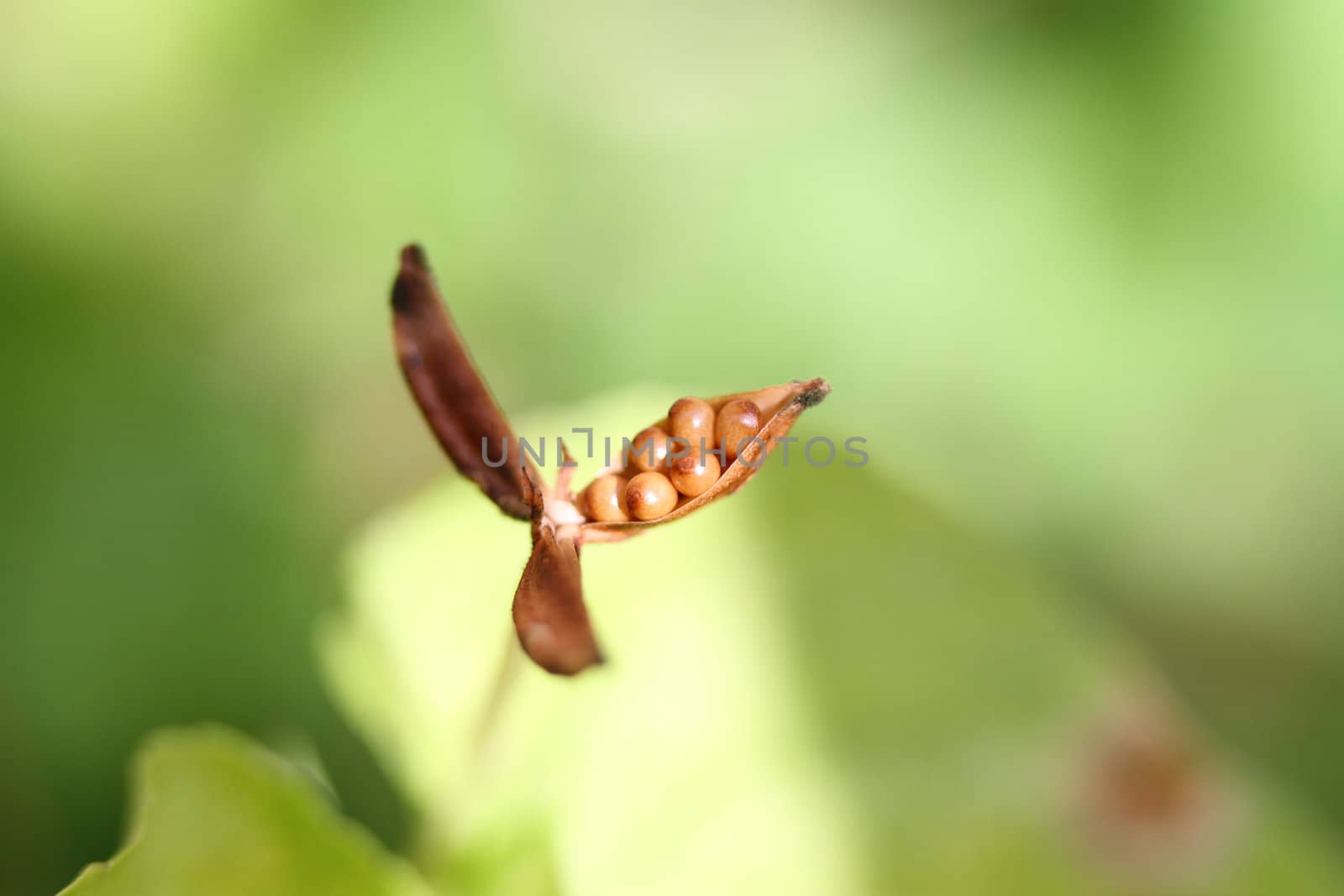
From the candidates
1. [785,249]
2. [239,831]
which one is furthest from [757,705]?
[785,249]

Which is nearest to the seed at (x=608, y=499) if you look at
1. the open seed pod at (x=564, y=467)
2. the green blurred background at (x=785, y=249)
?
the open seed pod at (x=564, y=467)

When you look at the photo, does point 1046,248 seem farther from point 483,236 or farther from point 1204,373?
point 483,236

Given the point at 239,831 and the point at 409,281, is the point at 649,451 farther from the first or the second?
the point at 239,831

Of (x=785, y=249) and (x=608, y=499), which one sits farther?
(x=785, y=249)

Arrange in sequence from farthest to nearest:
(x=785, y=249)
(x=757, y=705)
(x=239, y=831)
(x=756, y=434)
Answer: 1. (x=785, y=249)
2. (x=757, y=705)
3. (x=239, y=831)
4. (x=756, y=434)

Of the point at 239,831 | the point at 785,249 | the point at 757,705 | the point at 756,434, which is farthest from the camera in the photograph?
the point at 785,249

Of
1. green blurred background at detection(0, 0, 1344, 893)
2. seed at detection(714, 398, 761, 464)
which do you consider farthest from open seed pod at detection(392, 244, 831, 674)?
green blurred background at detection(0, 0, 1344, 893)

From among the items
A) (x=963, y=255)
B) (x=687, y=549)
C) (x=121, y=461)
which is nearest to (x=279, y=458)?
(x=121, y=461)

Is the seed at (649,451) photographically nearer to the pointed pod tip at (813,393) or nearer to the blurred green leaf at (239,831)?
the pointed pod tip at (813,393)
